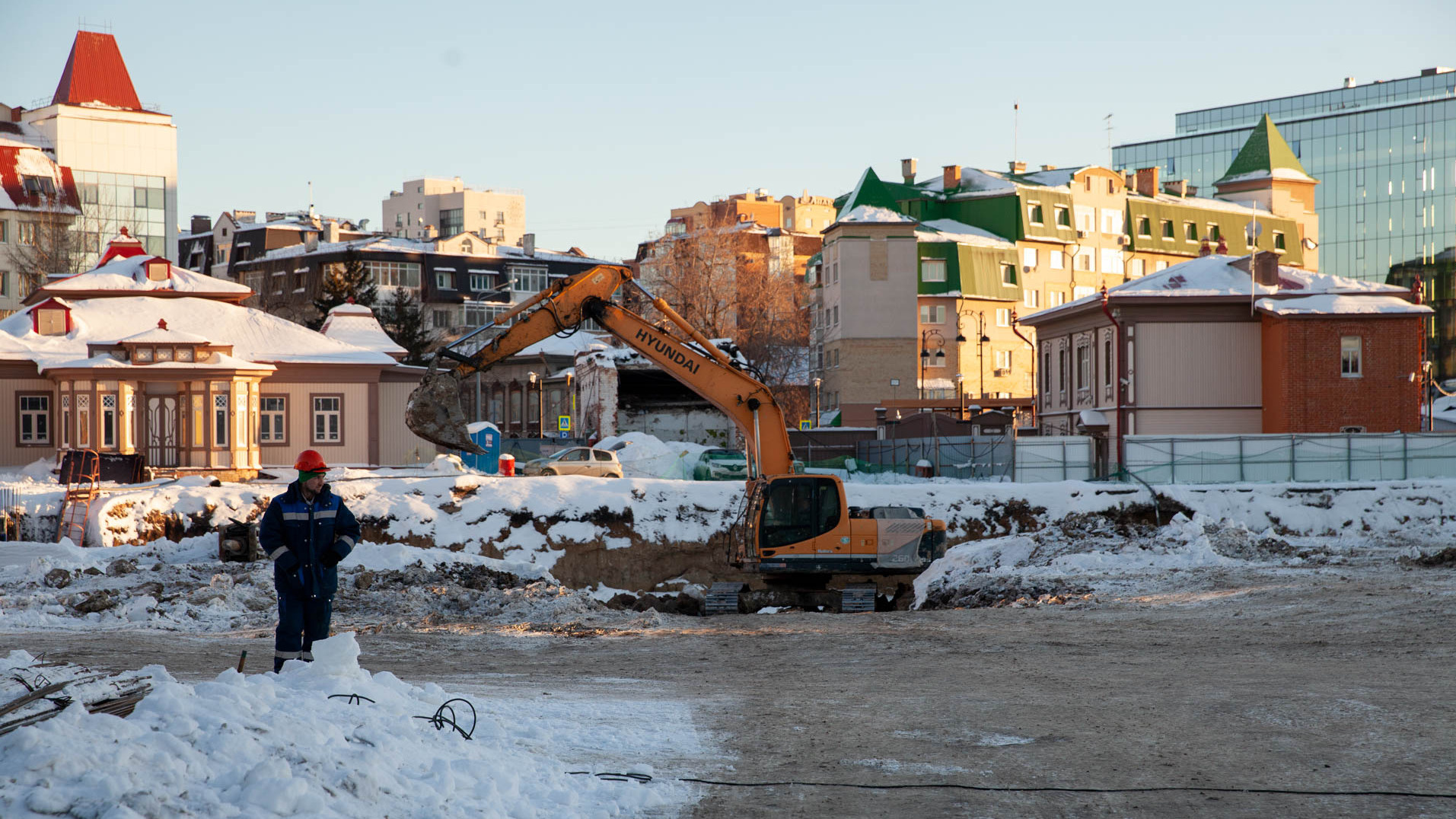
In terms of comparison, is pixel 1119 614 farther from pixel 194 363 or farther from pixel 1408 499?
pixel 194 363

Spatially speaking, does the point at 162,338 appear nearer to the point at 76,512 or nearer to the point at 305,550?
the point at 76,512

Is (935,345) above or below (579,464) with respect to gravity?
above

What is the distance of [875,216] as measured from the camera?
69.2 m

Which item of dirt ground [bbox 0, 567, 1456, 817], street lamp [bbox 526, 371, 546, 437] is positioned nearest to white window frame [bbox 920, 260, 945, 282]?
street lamp [bbox 526, 371, 546, 437]

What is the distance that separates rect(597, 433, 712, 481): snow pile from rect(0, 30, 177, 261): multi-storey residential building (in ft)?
155

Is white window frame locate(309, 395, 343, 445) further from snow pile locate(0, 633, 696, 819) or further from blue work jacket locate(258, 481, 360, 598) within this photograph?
snow pile locate(0, 633, 696, 819)

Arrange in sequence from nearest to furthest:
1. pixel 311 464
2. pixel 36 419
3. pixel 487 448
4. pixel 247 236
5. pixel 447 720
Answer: pixel 447 720
pixel 311 464
pixel 487 448
pixel 36 419
pixel 247 236

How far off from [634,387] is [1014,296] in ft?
104

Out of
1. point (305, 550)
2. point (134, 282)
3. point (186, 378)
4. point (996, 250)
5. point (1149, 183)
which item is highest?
point (1149, 183)

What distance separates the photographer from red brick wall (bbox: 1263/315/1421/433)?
118ft

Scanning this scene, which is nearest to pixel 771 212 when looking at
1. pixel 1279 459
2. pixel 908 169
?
pixel 908 169

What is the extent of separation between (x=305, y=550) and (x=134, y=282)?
122ft

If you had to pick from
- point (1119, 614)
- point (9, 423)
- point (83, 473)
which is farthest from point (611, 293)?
point (9, 423)

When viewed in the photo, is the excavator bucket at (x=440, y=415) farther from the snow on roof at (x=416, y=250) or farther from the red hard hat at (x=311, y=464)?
the snow on roof at (x=416, y=250)
